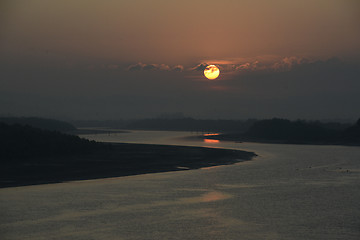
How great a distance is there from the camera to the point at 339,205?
3438 centimetres

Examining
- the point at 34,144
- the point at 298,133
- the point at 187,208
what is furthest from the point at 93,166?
the point at 298,133

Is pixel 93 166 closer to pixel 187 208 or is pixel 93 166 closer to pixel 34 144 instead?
pixel 34 144

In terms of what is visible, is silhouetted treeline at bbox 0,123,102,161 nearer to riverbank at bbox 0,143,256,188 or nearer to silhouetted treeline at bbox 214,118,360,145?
riverbank at bbox 0,143,256,188

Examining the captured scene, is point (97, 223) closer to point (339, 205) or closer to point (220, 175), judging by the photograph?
point (339, 205)

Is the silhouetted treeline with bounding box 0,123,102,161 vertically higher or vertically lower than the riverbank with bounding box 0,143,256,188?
higher

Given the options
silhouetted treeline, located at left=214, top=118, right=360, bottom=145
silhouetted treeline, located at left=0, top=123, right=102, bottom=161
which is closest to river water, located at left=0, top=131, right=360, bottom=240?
silhouetted treeline, located at left=0, top=123, right=102, bottom=161

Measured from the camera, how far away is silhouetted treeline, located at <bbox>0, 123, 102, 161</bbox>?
66875 millimetres

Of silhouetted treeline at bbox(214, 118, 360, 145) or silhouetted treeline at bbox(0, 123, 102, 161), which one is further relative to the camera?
silhouetted treeline at bbox(214, 118, 360, 145)

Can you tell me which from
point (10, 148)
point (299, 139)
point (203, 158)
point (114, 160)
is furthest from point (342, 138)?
point (10, 148)

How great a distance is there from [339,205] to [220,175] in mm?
19716

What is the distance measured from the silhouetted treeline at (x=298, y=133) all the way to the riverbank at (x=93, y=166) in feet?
221

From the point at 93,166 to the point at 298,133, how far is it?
364 ft

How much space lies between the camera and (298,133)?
158 metres

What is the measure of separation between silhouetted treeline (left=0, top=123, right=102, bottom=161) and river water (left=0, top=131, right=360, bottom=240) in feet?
79.8
